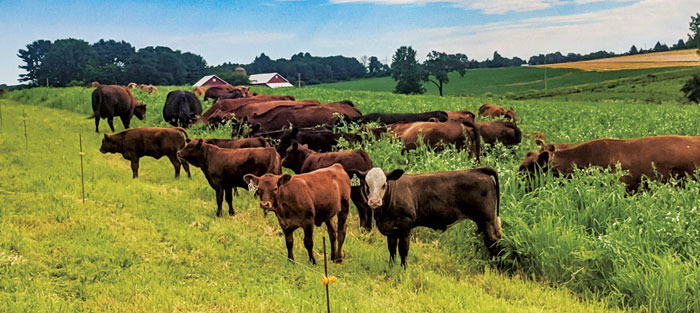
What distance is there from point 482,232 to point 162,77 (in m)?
84.9

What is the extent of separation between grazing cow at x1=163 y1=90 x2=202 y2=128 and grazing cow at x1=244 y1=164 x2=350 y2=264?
1444 cm

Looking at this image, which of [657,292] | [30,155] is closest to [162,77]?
[30,155]

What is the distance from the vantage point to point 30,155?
13664 mm

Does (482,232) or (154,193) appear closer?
(482,232)

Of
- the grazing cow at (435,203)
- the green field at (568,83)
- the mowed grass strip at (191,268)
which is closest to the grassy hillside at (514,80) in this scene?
the green field at (568,83)

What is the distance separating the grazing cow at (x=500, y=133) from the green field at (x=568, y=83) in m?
38.8

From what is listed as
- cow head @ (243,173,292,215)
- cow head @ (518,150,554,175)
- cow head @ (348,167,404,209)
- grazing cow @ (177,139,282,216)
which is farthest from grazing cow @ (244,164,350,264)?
cow head @ (518,150,554,175)

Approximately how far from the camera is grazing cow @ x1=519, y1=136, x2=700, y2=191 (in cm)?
855

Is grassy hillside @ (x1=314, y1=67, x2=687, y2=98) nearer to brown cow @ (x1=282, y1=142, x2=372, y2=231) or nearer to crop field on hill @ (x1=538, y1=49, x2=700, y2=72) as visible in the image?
crop field on hill @ (x1=538, y1=49, x2=700, y2=72)

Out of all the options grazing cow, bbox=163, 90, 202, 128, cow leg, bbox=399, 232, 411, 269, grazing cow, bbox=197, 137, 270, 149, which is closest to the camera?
cow leg, bbox=399, 232, 411, 269

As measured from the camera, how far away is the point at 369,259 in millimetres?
6883

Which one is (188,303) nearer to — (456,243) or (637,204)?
(456,243)

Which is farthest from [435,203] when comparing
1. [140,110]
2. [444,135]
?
[140,110]

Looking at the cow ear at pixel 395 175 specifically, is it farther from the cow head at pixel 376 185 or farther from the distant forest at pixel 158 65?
the distant forest at pixel 158 65
